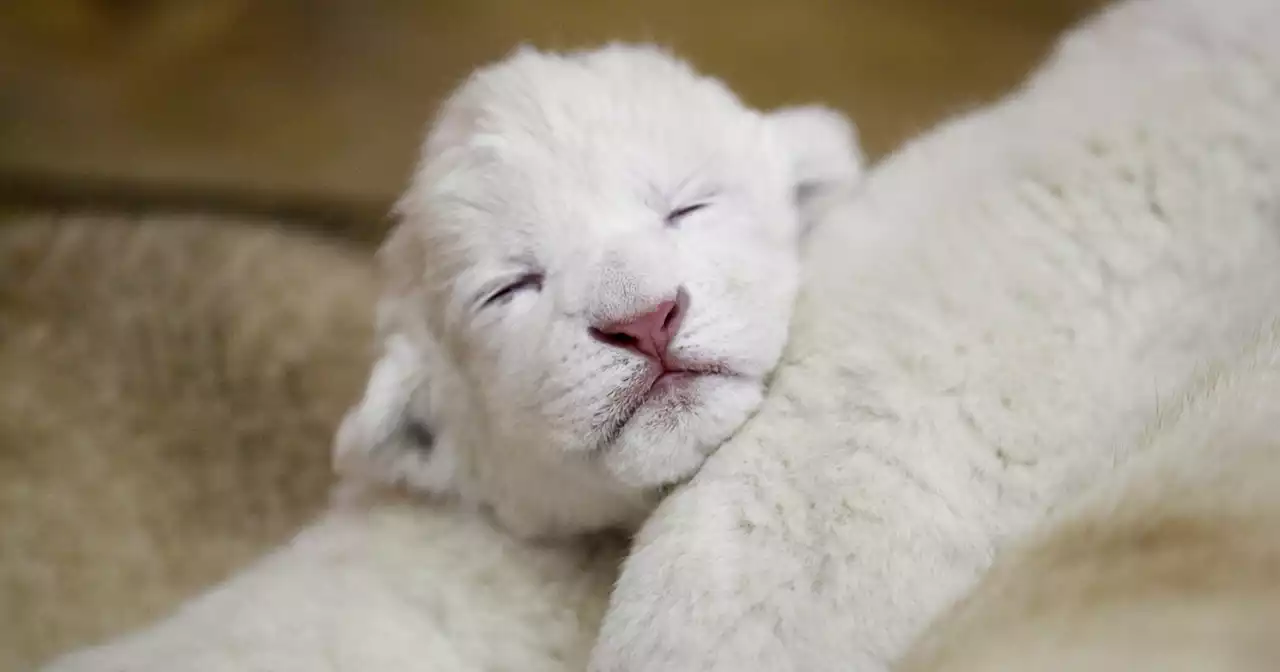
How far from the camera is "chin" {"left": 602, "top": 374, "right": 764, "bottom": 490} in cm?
50

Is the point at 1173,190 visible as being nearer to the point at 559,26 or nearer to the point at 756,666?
the point at 756,666

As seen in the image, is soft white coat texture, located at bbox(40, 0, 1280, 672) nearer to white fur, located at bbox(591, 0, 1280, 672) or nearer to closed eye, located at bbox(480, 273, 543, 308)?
white fur, located at bbox(591, 0, 1280, 672)

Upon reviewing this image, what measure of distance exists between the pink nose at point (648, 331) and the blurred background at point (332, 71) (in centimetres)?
76

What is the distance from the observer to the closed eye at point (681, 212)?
0.57m

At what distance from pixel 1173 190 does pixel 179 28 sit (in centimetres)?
117

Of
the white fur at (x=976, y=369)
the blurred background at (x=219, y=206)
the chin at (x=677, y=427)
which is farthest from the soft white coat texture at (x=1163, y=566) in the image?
the blurred background at (x=219, y=206)

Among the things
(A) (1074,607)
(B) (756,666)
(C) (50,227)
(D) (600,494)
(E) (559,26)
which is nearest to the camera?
(A) (1074,607)

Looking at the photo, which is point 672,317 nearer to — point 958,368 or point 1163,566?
point 958,368

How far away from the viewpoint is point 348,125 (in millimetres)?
1289

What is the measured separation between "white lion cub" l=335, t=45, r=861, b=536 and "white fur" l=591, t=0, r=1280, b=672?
4 centimetres

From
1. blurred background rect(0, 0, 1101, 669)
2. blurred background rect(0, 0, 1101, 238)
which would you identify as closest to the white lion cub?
blurred background rect(0, 0, 1101, 669)

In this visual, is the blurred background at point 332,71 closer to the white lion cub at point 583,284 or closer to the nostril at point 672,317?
the white lion cub at point 583,284

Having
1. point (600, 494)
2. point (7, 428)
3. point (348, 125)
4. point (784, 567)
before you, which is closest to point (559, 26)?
point (348, 125)

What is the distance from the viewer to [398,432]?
65 cm
